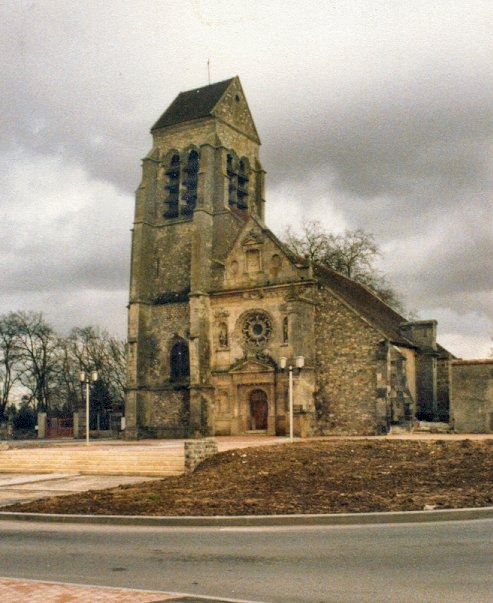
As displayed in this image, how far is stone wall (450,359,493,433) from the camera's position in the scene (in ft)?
108

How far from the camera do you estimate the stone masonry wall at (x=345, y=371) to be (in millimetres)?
34562

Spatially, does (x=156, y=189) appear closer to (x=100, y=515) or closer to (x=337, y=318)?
(x=337, y=318)

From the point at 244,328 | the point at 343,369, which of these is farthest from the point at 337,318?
the point at 244,328

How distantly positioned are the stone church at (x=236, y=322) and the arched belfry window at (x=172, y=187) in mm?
71

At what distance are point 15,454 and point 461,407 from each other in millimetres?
19062

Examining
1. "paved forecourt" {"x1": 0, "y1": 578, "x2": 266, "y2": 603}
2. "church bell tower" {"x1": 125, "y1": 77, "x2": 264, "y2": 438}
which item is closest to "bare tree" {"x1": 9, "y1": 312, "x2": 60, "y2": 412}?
"church bell tower" {"x1": 125, "y1": 77, "x2": 264, "y2": 438}

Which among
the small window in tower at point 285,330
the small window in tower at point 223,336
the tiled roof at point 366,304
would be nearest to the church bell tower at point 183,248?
the small window in tower at point 223,336

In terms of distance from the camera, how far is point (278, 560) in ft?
29.3

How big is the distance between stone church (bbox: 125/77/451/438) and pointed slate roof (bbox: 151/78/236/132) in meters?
Answer: 0.12

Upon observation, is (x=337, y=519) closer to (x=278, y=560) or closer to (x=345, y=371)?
(x=278, y=560)

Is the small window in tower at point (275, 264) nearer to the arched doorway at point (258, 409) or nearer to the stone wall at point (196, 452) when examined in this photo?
the arched doorway at point (258, 409)

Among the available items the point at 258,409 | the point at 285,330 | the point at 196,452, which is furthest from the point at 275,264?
the point at 196,452

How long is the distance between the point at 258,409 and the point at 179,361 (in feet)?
19.1

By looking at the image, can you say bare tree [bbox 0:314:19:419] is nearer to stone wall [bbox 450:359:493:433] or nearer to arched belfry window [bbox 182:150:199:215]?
arched belfry window [bbox 182:150:199:215]
